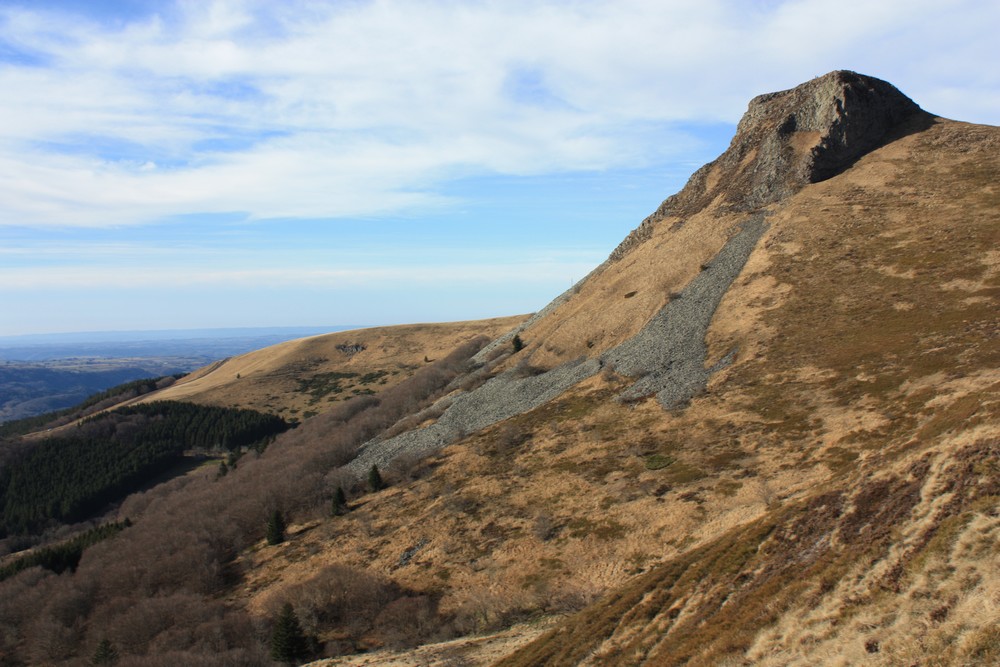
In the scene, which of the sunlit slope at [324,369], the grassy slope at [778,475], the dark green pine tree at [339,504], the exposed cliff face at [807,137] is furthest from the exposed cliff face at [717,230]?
the sunlit slope at [324,369]

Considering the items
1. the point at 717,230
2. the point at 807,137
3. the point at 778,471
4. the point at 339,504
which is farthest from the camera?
the point at 807,137

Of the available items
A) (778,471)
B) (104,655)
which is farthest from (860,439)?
(104,655)

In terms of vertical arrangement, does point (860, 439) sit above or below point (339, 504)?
above

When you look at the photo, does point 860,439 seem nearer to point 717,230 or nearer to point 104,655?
point 104,655

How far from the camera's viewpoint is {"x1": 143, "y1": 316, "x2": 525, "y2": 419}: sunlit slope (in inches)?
5157

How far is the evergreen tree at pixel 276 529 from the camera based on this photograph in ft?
167

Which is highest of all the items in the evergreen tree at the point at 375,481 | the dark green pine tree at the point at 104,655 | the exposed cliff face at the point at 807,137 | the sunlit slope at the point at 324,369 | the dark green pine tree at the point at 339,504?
the exposed cliff face at the point at 807,137

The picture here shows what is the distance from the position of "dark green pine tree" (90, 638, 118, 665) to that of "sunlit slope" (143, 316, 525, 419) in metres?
86.4

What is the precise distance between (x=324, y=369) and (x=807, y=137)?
121 meters

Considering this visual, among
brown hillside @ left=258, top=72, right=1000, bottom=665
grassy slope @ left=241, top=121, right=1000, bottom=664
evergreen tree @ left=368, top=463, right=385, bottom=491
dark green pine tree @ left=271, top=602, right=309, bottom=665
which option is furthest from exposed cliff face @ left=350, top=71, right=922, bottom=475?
dark green pine tree @ left=271, top=602, right=309, bottom=665

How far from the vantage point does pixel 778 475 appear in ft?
108

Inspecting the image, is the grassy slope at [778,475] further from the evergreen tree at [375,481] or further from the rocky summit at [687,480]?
the evergreen tree at [375,481]

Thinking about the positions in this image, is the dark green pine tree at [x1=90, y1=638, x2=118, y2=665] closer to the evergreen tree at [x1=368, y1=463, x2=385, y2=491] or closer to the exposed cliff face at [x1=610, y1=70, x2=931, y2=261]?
the evergreen tree at [x1=368, y1=463, x2=385, y2=491]

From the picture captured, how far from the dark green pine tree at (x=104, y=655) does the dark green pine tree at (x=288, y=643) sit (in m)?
13.3
